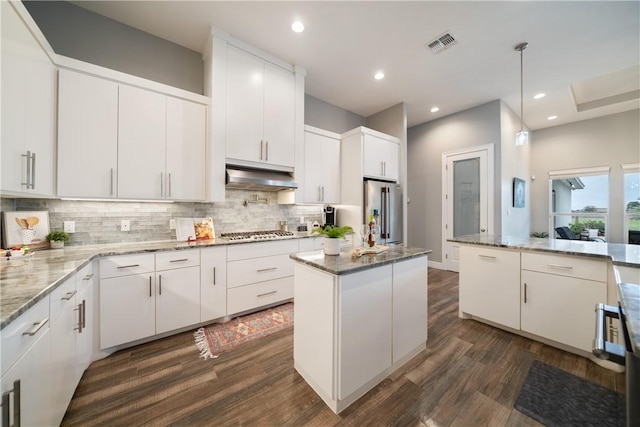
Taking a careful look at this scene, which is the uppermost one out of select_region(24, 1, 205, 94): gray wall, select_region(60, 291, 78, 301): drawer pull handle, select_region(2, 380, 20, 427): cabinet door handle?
select_region(24, 1, 205, 94): gray wall

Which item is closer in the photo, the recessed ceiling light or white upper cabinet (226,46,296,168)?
the recessed ceiling light

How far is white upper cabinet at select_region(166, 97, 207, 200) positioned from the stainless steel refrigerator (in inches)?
92.7

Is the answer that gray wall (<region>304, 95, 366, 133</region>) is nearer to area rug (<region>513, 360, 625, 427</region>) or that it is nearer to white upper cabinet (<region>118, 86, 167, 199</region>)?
white upper cabinet (<region>118, 86, 167, 199</region>)

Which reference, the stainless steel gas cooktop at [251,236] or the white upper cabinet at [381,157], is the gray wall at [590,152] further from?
the stainless steel gas cooktop at [251,236]

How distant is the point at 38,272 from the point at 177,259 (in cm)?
92

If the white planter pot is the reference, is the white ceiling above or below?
above

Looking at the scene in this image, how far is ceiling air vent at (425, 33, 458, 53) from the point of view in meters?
2.59

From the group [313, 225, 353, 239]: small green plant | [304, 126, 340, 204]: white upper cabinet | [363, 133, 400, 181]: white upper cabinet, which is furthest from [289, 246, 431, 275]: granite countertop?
[363, 133, 400, 181]: white upper cabinet

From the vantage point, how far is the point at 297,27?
96.4 inches

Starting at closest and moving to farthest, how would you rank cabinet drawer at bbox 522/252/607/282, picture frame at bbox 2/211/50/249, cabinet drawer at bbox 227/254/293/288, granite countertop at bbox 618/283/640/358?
granite countertop at bbox 618/283/640/358, picture frame at bbox 2/211/50/249, cabinet drawer at bbox 522/252/607/282, cabinet drawer at bbox 227/254/293/288

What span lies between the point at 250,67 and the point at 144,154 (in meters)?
1.57

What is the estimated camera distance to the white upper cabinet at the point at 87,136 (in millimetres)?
1922

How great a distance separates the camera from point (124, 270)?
6.41ft

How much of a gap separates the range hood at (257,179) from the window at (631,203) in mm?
6671
